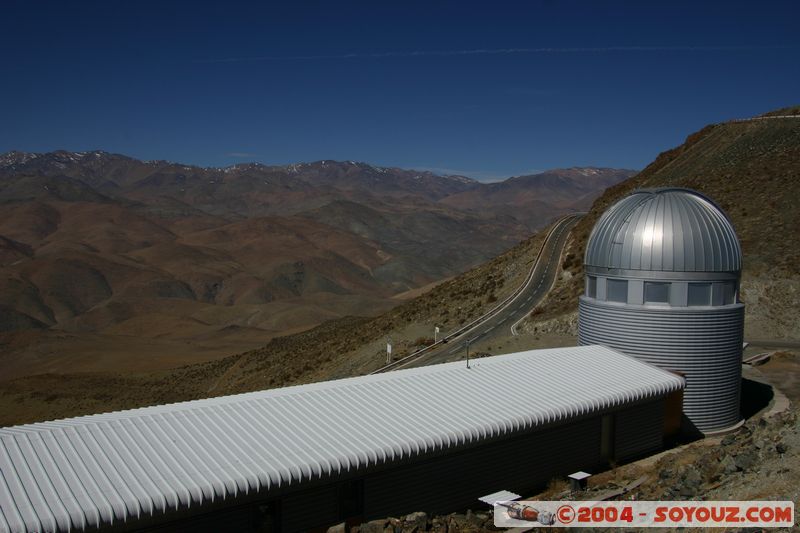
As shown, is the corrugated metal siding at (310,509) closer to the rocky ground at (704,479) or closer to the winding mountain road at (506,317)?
the rocky ground at (704,479)

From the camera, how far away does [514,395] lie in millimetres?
16188

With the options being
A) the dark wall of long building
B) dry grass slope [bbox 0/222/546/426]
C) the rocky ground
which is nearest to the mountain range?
dry grass slope [bbox 0/222/546/426]

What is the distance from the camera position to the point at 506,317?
132ft

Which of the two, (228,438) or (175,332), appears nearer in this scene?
(228,438)

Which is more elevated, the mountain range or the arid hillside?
→ the arid hillside

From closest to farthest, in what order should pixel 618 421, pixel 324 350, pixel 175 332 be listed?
1. pixel 618 421
2. pixel 324 350
3. pixel 175 332

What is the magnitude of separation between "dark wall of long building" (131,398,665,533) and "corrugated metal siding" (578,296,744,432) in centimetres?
168

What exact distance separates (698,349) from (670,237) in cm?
341

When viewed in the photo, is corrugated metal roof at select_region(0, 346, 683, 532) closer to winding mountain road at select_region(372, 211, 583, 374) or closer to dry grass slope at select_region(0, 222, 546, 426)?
winding mountain road at select_region(372, 211, 583, 374)

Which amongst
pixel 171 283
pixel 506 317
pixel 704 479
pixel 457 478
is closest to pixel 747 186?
pixel 506 317

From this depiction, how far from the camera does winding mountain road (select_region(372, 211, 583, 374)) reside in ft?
113

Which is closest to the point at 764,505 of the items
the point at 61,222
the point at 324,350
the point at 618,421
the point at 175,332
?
the point at 618,421

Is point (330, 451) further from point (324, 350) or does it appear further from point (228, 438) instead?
point (324, 350)

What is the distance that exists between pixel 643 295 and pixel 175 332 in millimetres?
75279
